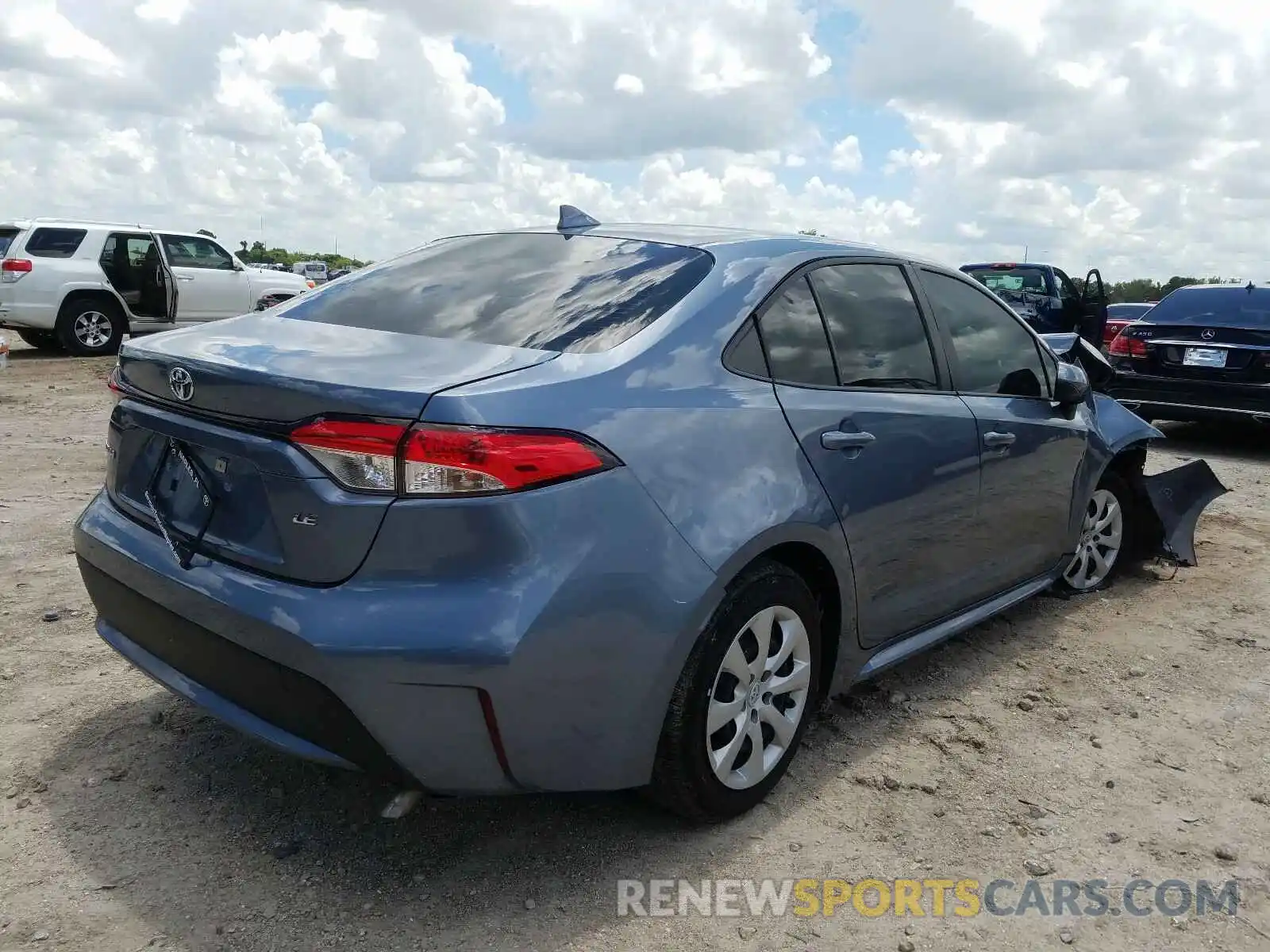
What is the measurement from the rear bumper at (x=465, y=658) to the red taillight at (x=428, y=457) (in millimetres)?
152

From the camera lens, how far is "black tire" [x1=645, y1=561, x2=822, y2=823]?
2.59m

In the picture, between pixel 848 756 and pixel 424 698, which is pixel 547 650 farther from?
pixel 848 756

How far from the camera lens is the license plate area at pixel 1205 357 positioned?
29.3ft

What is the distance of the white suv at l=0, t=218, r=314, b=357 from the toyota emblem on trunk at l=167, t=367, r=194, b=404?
12823 mm

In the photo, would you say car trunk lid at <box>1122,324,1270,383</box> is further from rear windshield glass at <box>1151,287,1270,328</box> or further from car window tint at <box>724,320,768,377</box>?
car window tint at <box>724,320,768,377</box>

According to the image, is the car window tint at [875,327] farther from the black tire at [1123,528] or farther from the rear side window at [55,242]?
the rear side window at [55,242]

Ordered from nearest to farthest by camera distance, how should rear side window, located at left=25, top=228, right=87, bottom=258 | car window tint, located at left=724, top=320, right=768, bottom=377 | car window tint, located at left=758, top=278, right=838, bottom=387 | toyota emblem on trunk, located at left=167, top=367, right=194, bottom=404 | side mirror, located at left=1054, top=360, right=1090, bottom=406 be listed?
toyota emblem on trunk, located at left=167, top=367, right=194, bottom=404 < car window tint, located at left=724, top=320, right=768, bottom=377 < car window tint, located at left=758, top=278, right=838, bottom=387 < side mirror, located at left=1054, top=360, right=1090, bottom=406 < rear side window, located at left=25, top=228, right=87, bottom=258

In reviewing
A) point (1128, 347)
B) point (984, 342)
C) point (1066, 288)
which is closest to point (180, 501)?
point (984, 342)

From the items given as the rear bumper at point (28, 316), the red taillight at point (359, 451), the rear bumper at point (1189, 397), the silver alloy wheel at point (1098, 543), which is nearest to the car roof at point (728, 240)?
the red taillight at point (359, 451)

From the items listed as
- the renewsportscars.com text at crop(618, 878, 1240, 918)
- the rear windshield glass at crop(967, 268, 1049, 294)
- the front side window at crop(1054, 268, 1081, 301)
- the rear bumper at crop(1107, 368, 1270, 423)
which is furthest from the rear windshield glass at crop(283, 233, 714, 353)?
the front side window at crop(1054, 268, 1081, 301)

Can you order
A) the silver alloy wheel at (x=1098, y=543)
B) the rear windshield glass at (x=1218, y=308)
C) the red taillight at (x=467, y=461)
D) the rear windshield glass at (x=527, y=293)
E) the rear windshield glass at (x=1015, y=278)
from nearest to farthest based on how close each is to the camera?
the red taillight at (x=467, y=461) < the rear windshield glass at (x=527, y=293) < the silver alloy wheel at (x=1098, y=543) < the rear windshield glass at (x=1218, y=308) < the rear windshield glass at (x=1015, y=278)

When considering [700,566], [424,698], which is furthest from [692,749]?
[424,698]

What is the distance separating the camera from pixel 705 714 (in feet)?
8.68

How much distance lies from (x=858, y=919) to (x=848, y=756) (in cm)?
82
